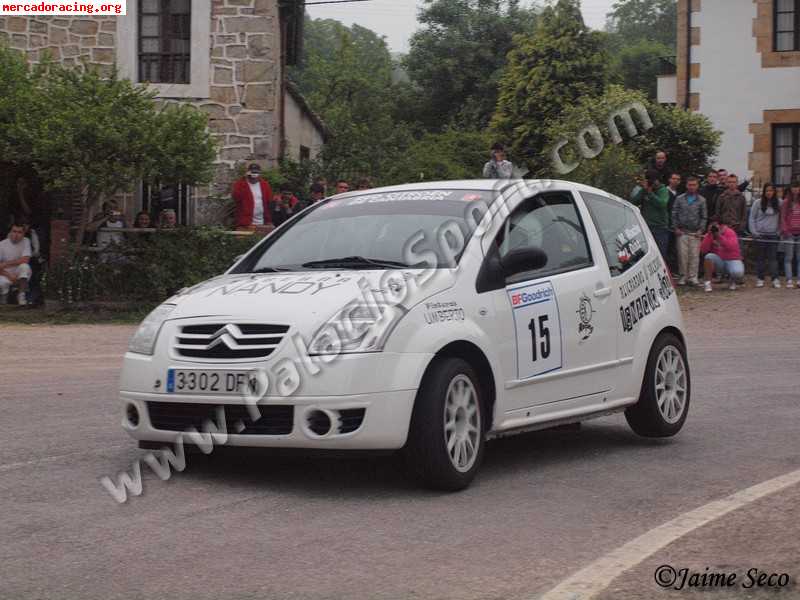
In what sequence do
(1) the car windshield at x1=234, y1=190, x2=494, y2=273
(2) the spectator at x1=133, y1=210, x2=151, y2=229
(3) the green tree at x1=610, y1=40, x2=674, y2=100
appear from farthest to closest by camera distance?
(3) the green tree at x1=610, y1=40, x2=674, y2=100 → (2) the spectator at x1=133, y1=210, x2=151, y2=229 → (1) the car windshield at x1=234, y1=190, x2=494, y2=273

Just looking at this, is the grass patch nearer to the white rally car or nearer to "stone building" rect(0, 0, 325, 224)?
"stone building" rect(0, 0, 325, 224)

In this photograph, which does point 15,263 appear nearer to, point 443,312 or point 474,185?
point 474,185

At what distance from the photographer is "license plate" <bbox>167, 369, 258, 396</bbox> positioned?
735cm

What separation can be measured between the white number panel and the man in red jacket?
46.3 ft

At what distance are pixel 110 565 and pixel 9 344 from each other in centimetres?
A: 1170

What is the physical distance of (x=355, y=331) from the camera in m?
7.38

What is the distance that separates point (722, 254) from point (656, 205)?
1.62 meters

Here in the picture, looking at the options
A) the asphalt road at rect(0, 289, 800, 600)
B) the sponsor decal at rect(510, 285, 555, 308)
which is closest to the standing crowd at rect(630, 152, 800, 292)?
the asphalt road at rect(0, 289, 800, 600)

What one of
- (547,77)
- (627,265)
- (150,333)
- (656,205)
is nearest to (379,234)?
(150,333)

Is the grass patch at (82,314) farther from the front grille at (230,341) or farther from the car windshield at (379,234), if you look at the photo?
the front grille at (230,341)

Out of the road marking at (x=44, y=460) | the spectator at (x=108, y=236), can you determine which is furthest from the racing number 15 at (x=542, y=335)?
the spectator at (x=108, y=236)

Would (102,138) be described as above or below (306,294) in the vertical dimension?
above

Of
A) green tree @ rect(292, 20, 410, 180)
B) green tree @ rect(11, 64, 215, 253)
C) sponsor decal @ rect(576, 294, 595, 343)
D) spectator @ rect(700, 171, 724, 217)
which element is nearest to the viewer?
sponsor decal @ rect(576, 294, 595, 343)

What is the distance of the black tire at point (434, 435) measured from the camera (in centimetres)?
742
